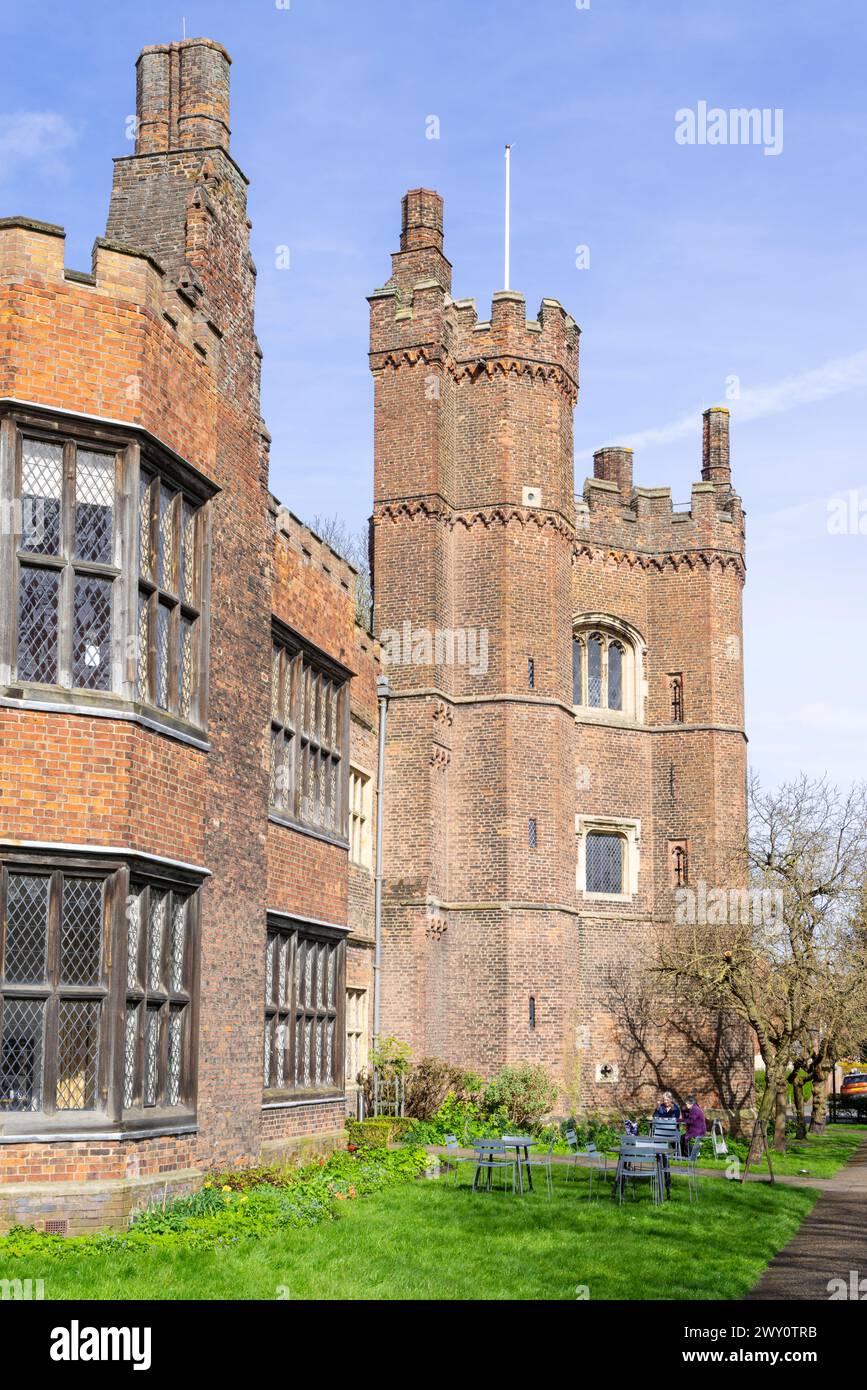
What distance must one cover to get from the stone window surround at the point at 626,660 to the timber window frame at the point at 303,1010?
575 inches

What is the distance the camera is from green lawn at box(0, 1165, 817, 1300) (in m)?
10.6

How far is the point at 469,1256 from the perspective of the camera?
12.7m

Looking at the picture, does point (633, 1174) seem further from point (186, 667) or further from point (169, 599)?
point (169, 599)

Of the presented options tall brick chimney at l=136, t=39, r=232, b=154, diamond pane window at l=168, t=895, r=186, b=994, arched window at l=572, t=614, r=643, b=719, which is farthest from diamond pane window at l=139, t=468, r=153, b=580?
arched window at l=572, t=614, r=643, b=719

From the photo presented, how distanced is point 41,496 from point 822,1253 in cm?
975

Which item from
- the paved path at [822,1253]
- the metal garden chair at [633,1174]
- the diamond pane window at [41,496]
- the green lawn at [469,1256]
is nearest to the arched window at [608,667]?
the paved path at [822,1253]

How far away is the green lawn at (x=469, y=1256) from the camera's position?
34.8 feet

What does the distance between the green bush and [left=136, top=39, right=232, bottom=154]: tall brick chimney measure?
1078 centimetres

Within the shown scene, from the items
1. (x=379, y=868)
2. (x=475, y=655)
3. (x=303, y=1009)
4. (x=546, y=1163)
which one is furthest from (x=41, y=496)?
(x=475, y=655)

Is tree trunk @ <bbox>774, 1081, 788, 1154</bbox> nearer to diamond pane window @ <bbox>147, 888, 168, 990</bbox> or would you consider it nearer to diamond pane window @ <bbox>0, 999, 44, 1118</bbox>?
diamond pane window @ <bbox>147, 888, 168, 990</bbox>

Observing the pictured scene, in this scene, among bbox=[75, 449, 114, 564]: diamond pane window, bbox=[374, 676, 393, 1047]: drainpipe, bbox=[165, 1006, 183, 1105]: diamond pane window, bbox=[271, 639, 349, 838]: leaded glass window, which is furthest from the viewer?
bbox=[374, 676, 393, 1047]: drainpipe

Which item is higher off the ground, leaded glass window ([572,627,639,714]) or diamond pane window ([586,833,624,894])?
→ leaded glass window ([572,627,639,714])
